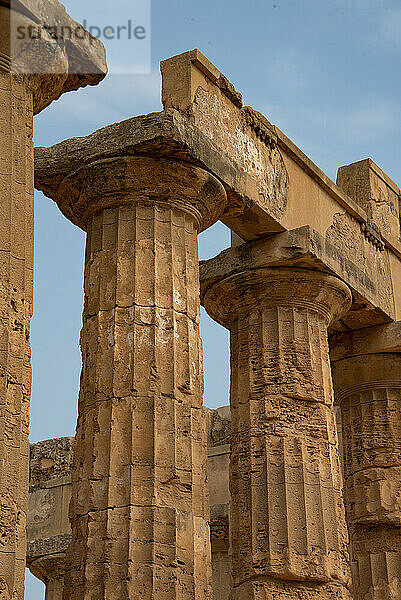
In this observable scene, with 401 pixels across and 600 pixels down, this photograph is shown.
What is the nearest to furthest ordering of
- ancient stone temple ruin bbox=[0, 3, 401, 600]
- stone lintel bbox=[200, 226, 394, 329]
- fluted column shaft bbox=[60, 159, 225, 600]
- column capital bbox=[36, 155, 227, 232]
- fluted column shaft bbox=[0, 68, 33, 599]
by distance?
fluted column shaft bbox=[0, 68, 33, 599]
fluted column shaft bbox=[60, 159, 225, 600]
ancient stone temple ruin bbox=[0, 3, 401, 600]
column capital bbox=[36, 155, 227, 232]
stone lintel bbox=[200, 226, 394, 329]

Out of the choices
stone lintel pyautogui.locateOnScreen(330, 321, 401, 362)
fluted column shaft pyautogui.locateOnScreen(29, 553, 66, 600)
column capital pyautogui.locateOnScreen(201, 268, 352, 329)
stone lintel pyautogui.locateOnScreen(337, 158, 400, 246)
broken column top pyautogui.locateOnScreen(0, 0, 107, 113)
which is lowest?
fluted column shaft pyautogui.locateOnScreen(29, 553, 66, 600)

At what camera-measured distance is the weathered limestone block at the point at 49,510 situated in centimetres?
2112

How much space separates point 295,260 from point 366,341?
323cm

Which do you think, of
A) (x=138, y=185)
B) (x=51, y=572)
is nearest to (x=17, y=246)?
(x=138, y=185)

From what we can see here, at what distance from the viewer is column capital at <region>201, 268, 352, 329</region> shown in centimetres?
1510

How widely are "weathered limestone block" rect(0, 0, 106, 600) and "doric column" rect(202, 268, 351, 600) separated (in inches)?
269

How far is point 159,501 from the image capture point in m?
11.3

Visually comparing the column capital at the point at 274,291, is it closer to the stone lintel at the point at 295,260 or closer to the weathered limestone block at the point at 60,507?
the stone lintel at the point at 295,260

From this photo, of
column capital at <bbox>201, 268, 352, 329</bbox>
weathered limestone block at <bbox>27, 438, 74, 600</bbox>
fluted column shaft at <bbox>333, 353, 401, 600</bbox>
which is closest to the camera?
column capital at <bbox>201, 268, 352, 329</bbox>

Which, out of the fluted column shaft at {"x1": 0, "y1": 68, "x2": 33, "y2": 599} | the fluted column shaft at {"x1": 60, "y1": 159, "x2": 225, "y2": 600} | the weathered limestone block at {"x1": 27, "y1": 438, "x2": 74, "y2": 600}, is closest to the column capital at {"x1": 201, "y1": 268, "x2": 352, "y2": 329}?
the fluted column shaft at {"x1": 60, "y1": 159, "x2": 225, "y2": 600}

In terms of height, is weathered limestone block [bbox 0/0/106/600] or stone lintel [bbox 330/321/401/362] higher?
stone lintel [bbox 330/321/401/362]

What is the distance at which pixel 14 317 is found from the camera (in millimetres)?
7516

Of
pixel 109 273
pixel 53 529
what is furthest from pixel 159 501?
pixel 53 529

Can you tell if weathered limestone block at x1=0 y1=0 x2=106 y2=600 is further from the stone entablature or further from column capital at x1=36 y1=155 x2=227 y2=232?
the stone entablature
